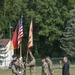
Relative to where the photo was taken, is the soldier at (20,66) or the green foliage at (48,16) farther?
the green foliage at (48,16)

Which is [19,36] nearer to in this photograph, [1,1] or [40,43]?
[1,1]

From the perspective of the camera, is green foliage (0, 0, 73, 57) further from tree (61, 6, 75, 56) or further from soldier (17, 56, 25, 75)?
soldier (17, 56, 25, 75)

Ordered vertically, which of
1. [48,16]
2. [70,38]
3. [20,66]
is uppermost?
[48,16]

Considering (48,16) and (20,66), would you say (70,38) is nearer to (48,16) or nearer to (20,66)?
(48,16)

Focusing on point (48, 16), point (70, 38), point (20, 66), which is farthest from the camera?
point (48, 16)

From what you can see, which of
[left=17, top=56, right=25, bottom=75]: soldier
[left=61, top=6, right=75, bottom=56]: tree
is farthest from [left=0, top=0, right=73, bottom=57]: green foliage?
[left=17, top=56, right=25, bottom=75]: soldier

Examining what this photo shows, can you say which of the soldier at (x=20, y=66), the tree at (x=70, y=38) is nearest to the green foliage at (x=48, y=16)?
the tree at (x=70, y=38)

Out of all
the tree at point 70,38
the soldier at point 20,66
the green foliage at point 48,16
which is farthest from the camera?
the green foliage at point 48,16

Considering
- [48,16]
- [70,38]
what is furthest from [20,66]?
[48,16]

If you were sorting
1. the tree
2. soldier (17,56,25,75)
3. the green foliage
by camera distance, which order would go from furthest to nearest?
the green foliage
the tree
soldier (17,56,25,75)

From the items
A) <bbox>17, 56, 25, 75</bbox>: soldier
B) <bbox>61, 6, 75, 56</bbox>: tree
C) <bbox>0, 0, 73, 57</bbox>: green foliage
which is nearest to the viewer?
<bbox>17, 56, 25, 75</bbox>: soldier

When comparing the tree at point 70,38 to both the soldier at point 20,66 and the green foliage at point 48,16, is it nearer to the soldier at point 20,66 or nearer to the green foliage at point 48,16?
the green foliage at point 48,16

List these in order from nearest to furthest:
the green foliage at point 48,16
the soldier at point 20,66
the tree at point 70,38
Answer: the soldier at point 20,66
the tree at point 70,38
the green foliage at point 48,16

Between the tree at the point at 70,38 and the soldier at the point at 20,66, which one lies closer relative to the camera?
the soldier at the point at 20,66
